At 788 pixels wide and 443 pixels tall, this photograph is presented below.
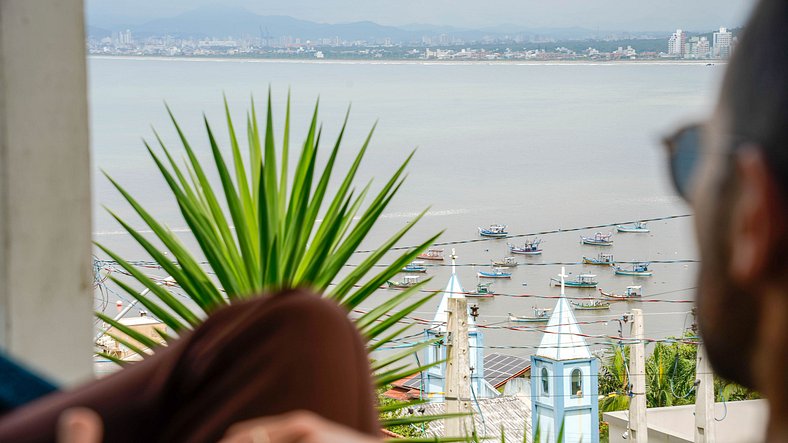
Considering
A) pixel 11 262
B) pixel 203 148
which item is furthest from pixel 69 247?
pixel 203 148

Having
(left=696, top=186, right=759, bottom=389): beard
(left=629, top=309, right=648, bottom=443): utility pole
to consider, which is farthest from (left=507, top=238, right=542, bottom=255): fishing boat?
(left=696, top=186, right=759, bottom=389): beard

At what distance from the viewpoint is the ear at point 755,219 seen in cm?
19

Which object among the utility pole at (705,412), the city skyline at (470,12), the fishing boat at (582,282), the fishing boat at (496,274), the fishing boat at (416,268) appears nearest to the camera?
the fishing boat at (416,268)

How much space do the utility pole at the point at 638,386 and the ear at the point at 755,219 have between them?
1133cm

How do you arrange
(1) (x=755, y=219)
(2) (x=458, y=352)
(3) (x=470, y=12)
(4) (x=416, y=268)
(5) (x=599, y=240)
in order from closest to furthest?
1. (1) (x=755, y=219)
2. (2) (x=458, y=352)
3. (4) (x=416, y=268)
4. (5) (x=599, y=240)
5. (3) (x=470, y=12)

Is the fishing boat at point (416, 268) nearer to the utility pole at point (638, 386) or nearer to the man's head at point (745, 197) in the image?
the man's head at point (745, 197)

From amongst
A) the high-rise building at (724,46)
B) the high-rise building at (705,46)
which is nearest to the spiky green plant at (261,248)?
the high-rise building at (705,46)

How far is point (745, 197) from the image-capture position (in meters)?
0.20

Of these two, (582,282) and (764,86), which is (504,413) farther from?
(764,86)

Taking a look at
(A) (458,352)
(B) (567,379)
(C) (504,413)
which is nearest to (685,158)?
(A) (458,352)

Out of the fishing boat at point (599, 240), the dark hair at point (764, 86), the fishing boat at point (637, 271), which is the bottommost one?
the fishing boat at point (637, 271)

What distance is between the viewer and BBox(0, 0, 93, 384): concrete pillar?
4.58 feet

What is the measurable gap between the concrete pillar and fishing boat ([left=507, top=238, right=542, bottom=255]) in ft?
97.0

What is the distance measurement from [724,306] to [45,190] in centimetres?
137
